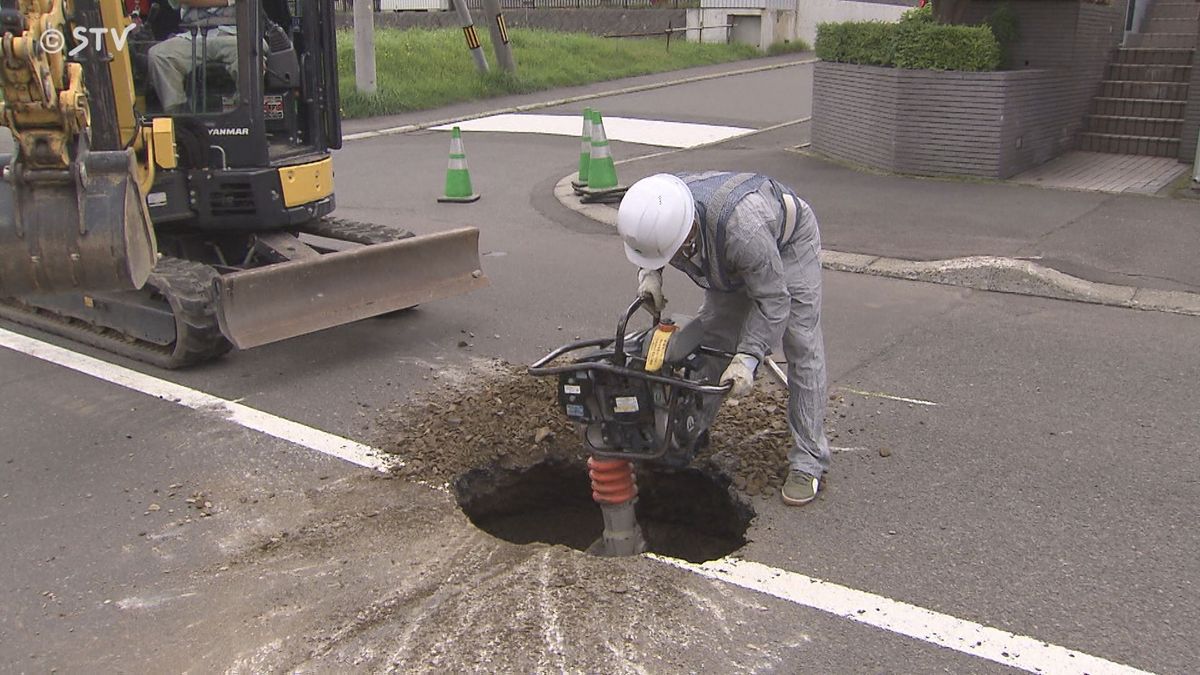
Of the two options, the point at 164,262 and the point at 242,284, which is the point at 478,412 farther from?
the point at 164,262

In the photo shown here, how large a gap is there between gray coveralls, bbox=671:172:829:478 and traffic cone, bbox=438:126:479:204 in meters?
7.25

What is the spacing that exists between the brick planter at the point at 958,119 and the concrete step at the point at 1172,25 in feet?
7.68

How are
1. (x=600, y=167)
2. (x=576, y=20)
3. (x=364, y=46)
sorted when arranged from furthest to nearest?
(x=576, y=20), (x=364, y=46), (x=600, y=167)

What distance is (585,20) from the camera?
3053cm

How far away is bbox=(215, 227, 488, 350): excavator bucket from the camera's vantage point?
20.1ft

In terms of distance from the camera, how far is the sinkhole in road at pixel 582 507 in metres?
4.98

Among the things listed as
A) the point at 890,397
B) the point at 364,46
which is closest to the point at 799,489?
the point at 890,397

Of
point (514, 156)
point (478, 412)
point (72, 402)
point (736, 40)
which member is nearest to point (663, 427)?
point (478, 412)

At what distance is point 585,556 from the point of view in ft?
13.8

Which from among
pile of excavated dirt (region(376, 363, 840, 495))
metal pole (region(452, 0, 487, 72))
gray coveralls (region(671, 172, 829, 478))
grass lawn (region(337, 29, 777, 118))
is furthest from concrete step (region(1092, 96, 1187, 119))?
metal pole (region(452, 0, 487, 72))

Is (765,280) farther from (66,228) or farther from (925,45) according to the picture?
(925,45)

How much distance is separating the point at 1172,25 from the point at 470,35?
41.5 ft

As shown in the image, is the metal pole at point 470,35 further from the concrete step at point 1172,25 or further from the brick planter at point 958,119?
the concrete step at point 1172,25

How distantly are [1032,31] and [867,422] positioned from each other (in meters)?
7.91
